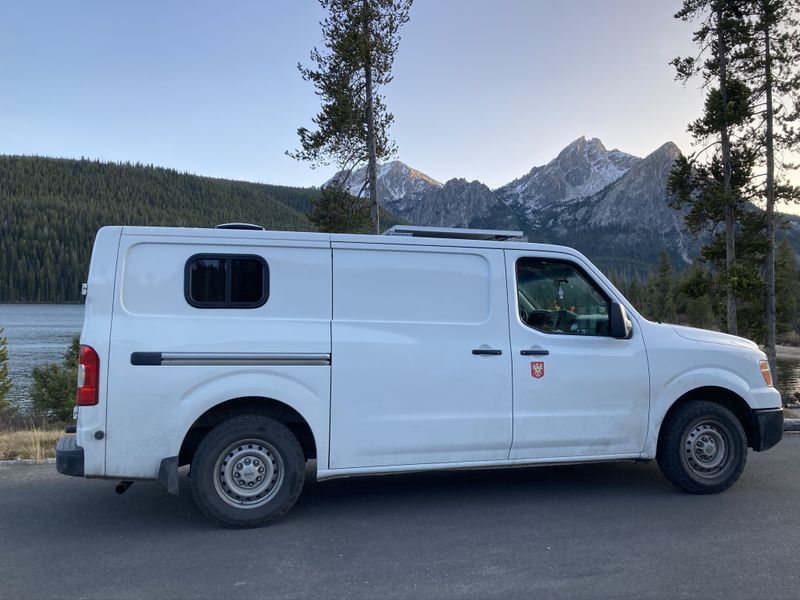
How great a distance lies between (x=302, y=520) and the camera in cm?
515

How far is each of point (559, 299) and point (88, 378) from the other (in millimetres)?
3924

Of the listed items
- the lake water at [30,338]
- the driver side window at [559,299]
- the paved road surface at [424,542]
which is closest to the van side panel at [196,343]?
the paved road surface at [424,542]

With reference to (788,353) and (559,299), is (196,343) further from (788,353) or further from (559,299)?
(788,353)

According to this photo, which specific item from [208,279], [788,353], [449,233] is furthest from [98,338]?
[788,353]

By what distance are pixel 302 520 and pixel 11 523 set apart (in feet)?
7.54

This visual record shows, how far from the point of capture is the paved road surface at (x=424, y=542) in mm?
3918

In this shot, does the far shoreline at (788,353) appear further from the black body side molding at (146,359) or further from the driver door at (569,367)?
the black body side molding at (146,359)

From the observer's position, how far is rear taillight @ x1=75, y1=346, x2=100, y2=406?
4.64 meters

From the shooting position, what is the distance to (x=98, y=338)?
469cm

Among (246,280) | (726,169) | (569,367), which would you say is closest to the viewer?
(246,280)

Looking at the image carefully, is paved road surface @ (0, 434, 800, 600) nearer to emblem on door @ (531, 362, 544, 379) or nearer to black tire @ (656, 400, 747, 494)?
black tire @ (656, 400, 747, 494)

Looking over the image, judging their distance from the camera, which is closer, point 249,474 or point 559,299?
point 249,474

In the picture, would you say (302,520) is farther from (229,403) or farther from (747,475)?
(747,475)

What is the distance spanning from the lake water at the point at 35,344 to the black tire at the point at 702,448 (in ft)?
105
